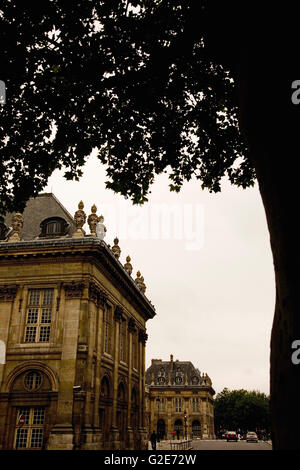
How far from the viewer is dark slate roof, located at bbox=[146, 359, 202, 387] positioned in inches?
4011

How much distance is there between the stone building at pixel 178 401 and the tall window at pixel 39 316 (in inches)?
2749

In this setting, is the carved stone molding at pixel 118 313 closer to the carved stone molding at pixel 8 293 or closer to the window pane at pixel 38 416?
the carved stone molding at pixel 8 293

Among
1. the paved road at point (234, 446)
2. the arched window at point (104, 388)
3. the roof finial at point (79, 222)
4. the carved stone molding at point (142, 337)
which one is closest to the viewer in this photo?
the roof finial at point (79, 222)

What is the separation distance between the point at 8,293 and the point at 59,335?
4.87m

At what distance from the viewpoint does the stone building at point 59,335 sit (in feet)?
85.7

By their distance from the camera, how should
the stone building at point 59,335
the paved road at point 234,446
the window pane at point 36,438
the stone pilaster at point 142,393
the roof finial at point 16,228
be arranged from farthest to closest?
the paved road at point 234,446 → the stone pilaster at point 142,393 → the roof finial at point 16,228 → the stone building at point 59,335 → the window pane at point 36,438

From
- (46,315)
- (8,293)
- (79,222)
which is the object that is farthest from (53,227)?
(46,315)

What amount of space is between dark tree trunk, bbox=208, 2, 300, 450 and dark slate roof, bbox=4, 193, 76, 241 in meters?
27.9

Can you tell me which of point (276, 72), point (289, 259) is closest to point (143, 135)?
point (276, 72)

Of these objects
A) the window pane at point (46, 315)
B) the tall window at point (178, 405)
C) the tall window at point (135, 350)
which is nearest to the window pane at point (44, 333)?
the window pane at point (46, 315)

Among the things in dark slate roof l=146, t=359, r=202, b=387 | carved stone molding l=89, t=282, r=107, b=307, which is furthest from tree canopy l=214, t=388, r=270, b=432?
carved stone molding l=89, t=282, r=107, b=307

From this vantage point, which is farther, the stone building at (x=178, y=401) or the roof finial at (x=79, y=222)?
the stone building at (x=178, y=401)

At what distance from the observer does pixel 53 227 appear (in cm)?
3164

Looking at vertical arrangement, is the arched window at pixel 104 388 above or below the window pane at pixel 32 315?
below
